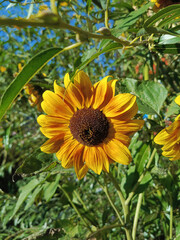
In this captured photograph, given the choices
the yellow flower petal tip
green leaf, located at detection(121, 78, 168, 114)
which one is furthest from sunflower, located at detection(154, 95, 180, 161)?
green leaf, located at detection(121, 78, 168, 114)

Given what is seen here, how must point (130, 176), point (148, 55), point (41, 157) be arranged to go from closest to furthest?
point (41, 157)
point (130, 176)
point (148, 55)

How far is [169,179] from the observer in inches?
33.7

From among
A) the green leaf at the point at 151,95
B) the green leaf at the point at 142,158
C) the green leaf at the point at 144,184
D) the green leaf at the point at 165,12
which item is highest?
the green leaf at the point at 165,12

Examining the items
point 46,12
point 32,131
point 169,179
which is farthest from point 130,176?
point 32,131

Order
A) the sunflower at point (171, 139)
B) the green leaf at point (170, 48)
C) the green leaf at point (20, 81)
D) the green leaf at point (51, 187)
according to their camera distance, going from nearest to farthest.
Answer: the green leaf at point (20, 81), the sunflower at point (171, 139), the green leaf at point (170, 48), the green leaf at point (51, 187)

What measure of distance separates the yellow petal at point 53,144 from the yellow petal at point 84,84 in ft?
0.37

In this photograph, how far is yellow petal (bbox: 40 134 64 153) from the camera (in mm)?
583

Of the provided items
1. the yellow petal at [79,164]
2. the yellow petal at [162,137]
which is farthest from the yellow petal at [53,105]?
the yellow petal at [162,137]

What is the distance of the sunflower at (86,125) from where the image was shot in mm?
565

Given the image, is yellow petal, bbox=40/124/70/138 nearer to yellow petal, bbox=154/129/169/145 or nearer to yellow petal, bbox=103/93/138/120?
yellow petal, bbox=103/93/138/120

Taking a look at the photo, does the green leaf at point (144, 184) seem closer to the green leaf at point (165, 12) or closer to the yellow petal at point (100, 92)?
the yellow petal at point (100, 92)

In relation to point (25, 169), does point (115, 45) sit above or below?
above

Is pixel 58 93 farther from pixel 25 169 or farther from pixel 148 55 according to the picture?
pixel 148 55

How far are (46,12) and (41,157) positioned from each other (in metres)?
0.47
